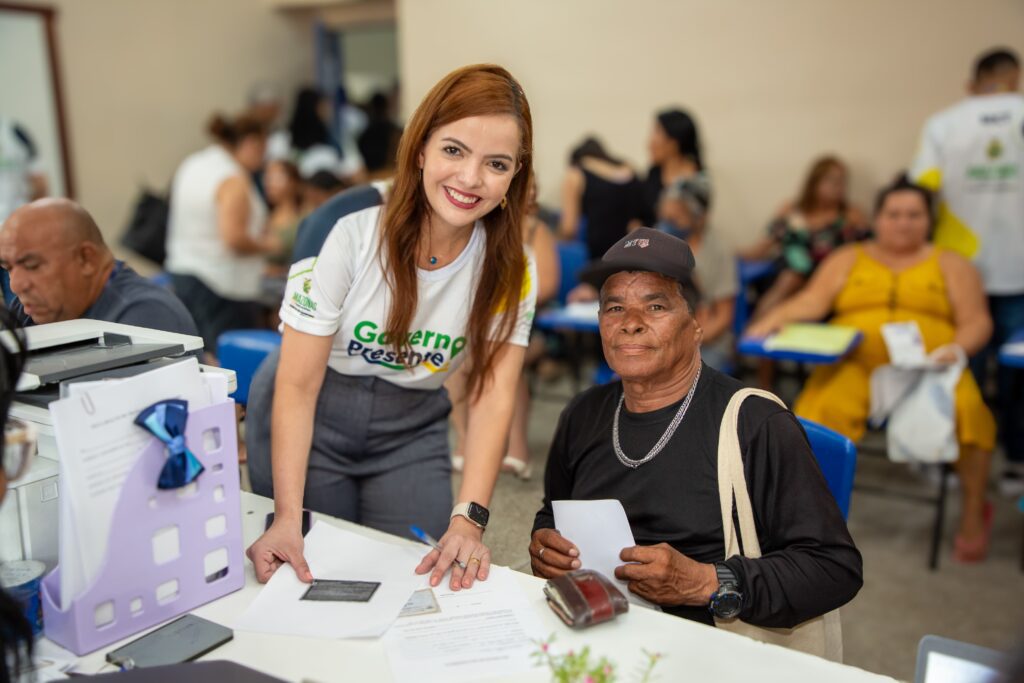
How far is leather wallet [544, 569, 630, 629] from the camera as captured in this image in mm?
1189

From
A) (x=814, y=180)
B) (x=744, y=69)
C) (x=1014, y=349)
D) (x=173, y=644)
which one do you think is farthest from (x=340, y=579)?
(x=744, y=69)

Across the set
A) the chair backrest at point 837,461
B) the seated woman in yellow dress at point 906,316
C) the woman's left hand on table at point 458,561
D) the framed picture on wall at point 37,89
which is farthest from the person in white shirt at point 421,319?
the framed picture on wall at point 37,89

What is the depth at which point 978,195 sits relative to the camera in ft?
12.9

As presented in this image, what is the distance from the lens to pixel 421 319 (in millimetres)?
1648

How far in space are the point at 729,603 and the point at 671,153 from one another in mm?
3687

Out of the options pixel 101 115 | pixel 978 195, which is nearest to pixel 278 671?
pixel 978 195

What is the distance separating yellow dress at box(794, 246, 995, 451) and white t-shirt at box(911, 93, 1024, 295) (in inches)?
31.5

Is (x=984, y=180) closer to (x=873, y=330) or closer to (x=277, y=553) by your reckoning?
(x=873, y=330)

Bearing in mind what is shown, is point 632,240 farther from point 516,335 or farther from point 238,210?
point 238,210

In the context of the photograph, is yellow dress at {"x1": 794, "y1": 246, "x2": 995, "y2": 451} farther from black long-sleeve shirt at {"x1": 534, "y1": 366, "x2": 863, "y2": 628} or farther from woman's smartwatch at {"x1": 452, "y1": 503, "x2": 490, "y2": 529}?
woman's smartwatch at {"x1": 452, "y1": 503, "x2": 490, "y2": 529}

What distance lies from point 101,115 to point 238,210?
3.00m

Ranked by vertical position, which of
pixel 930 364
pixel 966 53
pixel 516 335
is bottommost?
pixel 930 364

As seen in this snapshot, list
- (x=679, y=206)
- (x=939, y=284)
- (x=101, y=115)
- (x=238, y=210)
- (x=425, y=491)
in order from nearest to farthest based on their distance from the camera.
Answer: (x=425, y=491) < (x=939, y=284) < (x=679, y=206) < (x=238, y=210) < (x=101, y=115)

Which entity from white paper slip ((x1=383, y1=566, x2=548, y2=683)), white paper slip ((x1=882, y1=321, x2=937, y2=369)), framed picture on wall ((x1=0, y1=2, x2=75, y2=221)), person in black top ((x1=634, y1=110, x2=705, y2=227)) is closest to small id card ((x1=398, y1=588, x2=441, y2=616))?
white paper slip ((x1=383, y1=566, x2=548, y2=683))
